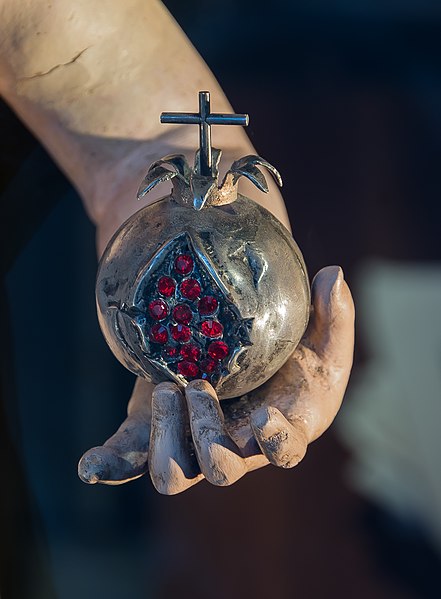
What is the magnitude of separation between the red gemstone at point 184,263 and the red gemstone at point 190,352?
0.04 metres

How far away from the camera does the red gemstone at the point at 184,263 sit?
42 centimetres

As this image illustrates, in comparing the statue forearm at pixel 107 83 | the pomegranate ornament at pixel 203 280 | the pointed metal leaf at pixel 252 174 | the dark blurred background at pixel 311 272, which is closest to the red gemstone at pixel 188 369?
the pomegranate ornament at pixel 203 280

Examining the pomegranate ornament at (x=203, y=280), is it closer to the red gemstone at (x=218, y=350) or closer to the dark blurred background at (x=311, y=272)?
the red gemstone at (x=218, y=350)

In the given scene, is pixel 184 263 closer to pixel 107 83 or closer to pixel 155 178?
pixel 155 178

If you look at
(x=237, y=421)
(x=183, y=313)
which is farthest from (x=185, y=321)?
(x=237, y=421)

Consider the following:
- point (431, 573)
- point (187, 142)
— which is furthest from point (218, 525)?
point (187, 142)

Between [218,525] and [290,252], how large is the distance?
440 millimetres

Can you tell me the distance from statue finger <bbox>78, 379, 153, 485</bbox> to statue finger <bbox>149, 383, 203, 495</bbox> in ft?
0.08

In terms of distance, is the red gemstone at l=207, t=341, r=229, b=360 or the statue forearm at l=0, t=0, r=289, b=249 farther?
the statue forearm at l=0, t=0, r=289, b=249

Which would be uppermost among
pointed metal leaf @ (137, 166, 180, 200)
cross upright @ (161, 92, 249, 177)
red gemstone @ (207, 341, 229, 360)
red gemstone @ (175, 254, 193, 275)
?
cross upright @ (161, 92, 249, 177)

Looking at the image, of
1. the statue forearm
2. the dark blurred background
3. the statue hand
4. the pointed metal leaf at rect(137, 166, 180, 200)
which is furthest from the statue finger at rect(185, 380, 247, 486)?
the dark blurred background

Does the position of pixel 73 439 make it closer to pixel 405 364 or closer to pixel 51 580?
pixel 51 580

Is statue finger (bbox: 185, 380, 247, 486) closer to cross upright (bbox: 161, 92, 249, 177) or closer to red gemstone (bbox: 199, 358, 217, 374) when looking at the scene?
red gemstone (bbox: 199, 358, 217, 374)

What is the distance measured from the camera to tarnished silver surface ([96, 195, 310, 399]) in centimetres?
42
